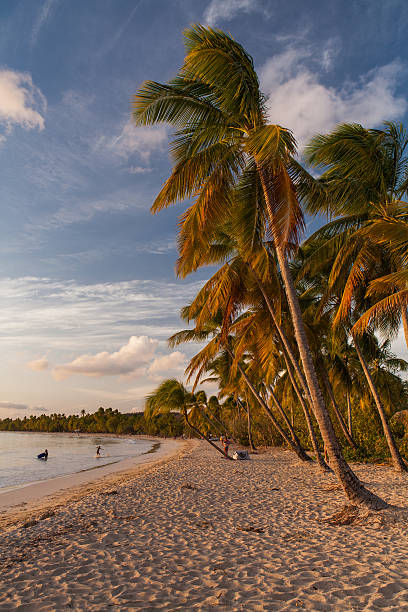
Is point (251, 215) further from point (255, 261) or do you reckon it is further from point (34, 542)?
point (34, 542)

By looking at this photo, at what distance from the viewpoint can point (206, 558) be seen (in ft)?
14.5

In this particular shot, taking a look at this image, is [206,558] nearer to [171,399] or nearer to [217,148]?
[217,148]

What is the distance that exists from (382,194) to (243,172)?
4.18 metres

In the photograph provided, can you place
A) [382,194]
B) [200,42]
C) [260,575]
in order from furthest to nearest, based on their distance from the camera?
[382,194], [200,42], [260,575]

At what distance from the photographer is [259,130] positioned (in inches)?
252

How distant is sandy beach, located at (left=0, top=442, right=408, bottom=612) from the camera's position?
3344 millimetres

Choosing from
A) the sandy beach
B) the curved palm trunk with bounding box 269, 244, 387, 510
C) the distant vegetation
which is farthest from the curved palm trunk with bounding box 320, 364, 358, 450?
the distant vegetation

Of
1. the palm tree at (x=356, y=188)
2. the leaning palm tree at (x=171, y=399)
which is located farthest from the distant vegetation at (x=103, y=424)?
the palm tree at (x=356, y=188)

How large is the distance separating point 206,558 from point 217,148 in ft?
25.8

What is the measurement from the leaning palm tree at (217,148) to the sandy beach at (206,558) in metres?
1.93

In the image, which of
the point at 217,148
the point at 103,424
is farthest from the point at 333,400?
the point at 103,424

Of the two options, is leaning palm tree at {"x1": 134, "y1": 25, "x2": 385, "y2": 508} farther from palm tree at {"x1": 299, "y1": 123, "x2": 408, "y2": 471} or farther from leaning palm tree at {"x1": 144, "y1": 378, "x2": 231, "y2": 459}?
leaning palm tree at {"x1": 144, "y1": 378, "x2": 231, "y2": 459}

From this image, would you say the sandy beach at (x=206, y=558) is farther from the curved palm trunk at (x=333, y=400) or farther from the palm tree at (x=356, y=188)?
the curved palm trunk at (x=333, y=400)

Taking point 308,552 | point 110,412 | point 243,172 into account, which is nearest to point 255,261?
point 243,172
